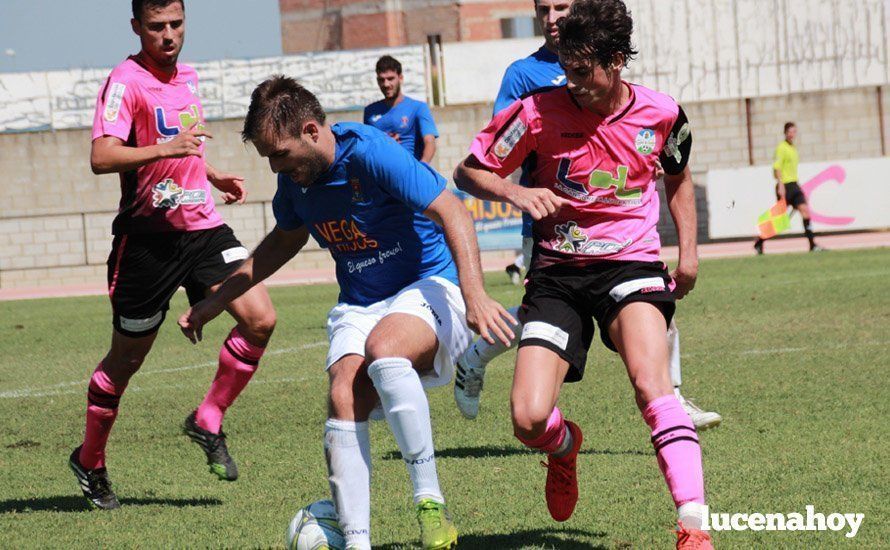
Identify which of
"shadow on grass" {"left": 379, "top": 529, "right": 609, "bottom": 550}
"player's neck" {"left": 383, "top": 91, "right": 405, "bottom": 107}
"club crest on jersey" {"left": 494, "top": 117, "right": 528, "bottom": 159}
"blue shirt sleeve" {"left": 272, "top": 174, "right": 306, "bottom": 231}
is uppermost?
"player's neck" {"left": 383, "top": 91, "right": 405, "bottom": 107}

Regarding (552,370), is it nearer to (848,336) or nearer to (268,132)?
(268,132)

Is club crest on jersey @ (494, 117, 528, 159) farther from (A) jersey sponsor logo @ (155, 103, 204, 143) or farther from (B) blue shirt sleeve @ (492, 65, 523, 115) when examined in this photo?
(B) blue shirt sleeve @ (492, 65, 523, 115)

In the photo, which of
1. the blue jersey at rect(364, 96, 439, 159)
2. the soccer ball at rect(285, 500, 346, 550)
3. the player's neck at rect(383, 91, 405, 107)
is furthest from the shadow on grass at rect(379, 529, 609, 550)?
the player's neck at rect(383, 91, 405, 107)

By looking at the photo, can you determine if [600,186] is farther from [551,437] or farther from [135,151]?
[135,151]

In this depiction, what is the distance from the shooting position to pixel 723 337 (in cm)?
1064

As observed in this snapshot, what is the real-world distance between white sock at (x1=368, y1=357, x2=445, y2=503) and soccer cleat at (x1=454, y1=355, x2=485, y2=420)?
180 centimetres

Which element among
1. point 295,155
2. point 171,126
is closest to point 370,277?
point 295,155

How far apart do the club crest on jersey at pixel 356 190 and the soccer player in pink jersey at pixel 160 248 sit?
58.4 inches

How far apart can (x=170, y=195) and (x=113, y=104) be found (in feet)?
1.75

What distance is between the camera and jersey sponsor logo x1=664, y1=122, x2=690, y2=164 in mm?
4918

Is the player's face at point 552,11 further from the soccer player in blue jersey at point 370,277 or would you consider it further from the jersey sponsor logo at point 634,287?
the jersey sponsor logo at point 634,287

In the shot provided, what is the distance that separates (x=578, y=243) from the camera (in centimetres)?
481

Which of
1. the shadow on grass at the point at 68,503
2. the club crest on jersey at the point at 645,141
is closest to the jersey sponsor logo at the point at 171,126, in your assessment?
the shadow on grass at the point at 68,503

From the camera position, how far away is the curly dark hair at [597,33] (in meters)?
4.60
